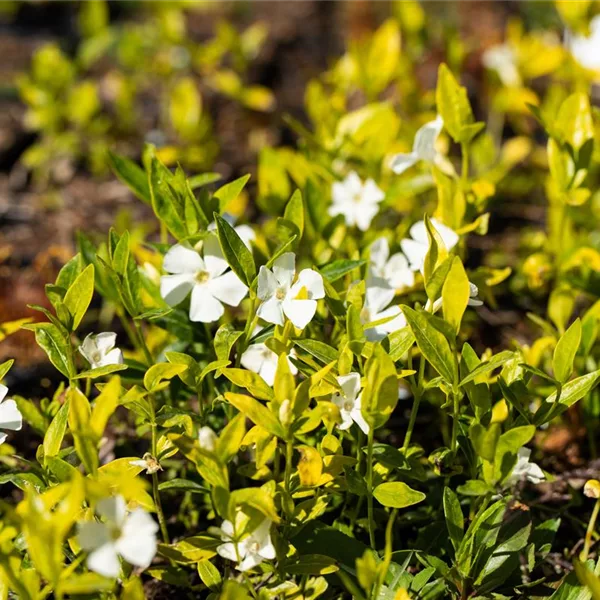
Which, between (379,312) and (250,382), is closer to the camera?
(250,382)

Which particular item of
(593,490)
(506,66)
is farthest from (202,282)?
(506,66)

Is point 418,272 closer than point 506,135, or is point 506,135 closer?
point 418,272

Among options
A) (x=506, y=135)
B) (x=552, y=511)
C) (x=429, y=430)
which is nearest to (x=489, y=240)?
(x=506, y=135)

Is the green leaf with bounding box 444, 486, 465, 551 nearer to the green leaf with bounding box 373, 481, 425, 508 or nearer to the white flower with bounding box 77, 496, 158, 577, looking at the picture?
the green leaf with bounding box 373, 481, 425, 508

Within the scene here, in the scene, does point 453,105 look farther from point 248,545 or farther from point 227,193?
point 248,545

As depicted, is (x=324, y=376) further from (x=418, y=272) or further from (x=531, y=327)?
(x=531, y=327)

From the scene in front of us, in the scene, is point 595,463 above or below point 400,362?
below

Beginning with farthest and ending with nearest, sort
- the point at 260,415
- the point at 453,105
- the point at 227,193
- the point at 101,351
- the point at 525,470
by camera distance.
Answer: the point at 453,105
the point at 227,193
the point at 101,351
the point at 525,470
the point at 260,415
